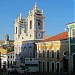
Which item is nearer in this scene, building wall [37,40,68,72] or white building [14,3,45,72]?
building wall [37,40,68,72]

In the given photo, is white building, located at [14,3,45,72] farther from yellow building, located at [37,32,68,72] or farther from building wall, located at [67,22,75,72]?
building wall, located at [67,22,75,72]

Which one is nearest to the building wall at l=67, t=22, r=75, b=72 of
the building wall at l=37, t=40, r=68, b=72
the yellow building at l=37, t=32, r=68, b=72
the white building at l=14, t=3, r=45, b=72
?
the yellow building at l=37, t=32, r=68, b=72

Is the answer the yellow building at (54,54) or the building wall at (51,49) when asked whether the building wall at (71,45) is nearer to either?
the yellow building at (54,54)

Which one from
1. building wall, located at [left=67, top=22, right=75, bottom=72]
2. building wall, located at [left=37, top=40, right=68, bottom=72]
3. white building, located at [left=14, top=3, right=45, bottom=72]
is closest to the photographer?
building wall, located at [left=67, top=22, right=75, bottom=72]

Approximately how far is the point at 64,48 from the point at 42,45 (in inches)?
353

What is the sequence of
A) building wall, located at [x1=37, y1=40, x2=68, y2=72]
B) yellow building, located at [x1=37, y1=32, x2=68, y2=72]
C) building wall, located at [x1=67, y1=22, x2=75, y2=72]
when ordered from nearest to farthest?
building wall, located at [x1=67, y1=22, x2=75, y2=72] < yellow building, located at [x1=37, y1=32, x2=68, y2=72] < building wall, located at [x1=37, y1=40, x2=68, y2=72]

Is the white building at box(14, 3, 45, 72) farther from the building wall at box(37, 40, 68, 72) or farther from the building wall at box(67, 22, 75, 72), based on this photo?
the building wall at box(67, 22, 75, 72)

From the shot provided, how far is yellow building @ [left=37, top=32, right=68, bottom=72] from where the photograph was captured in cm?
4100

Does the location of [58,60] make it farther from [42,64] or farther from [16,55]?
[16,55]

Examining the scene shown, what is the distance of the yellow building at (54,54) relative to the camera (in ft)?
135

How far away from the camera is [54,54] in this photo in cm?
4447

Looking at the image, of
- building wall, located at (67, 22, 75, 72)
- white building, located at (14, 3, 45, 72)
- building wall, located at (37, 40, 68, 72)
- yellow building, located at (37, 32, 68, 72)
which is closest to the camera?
building wall, located at (67, 22, 75, 72)

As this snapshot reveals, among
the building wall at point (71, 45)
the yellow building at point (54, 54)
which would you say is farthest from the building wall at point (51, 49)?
the building wall at point (71, 45)

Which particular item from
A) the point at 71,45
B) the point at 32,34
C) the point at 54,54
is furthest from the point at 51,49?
the point at 32,34
